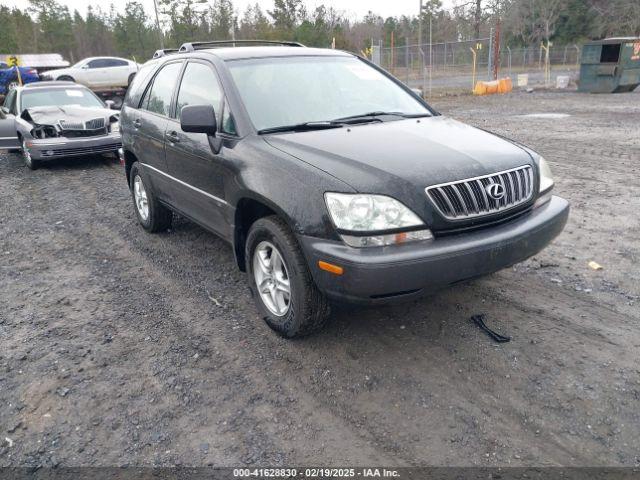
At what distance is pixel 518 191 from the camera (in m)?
3.25

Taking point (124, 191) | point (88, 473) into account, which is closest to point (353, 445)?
point (88, 473)

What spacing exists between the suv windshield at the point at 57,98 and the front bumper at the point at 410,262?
958 centimetres

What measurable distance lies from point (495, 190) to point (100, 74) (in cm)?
2495

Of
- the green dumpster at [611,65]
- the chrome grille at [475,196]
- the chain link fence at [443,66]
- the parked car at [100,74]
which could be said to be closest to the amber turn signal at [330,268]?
the chrome grille at [475,196]

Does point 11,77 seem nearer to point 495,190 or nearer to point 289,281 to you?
point 289,281

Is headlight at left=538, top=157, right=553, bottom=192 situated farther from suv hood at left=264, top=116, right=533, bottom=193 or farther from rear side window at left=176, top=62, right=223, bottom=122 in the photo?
rear side window at left=176, top=62, right=223, bottom=122

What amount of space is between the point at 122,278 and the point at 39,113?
6.92m

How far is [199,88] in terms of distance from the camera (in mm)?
4293

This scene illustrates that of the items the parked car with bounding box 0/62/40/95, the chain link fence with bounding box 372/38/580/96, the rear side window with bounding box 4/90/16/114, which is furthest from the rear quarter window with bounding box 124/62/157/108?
the parked car with bounding box 0/62/40/95

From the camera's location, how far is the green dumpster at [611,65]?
59.7 feet

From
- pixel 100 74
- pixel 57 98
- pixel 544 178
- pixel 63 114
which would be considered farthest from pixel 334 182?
pixel 100 74

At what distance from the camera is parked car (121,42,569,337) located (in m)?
2.85

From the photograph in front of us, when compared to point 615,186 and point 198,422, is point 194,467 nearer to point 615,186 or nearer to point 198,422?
point 198,422

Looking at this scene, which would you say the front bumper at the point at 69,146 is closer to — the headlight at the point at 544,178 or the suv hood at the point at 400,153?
the suv hood at the point at 400,153
